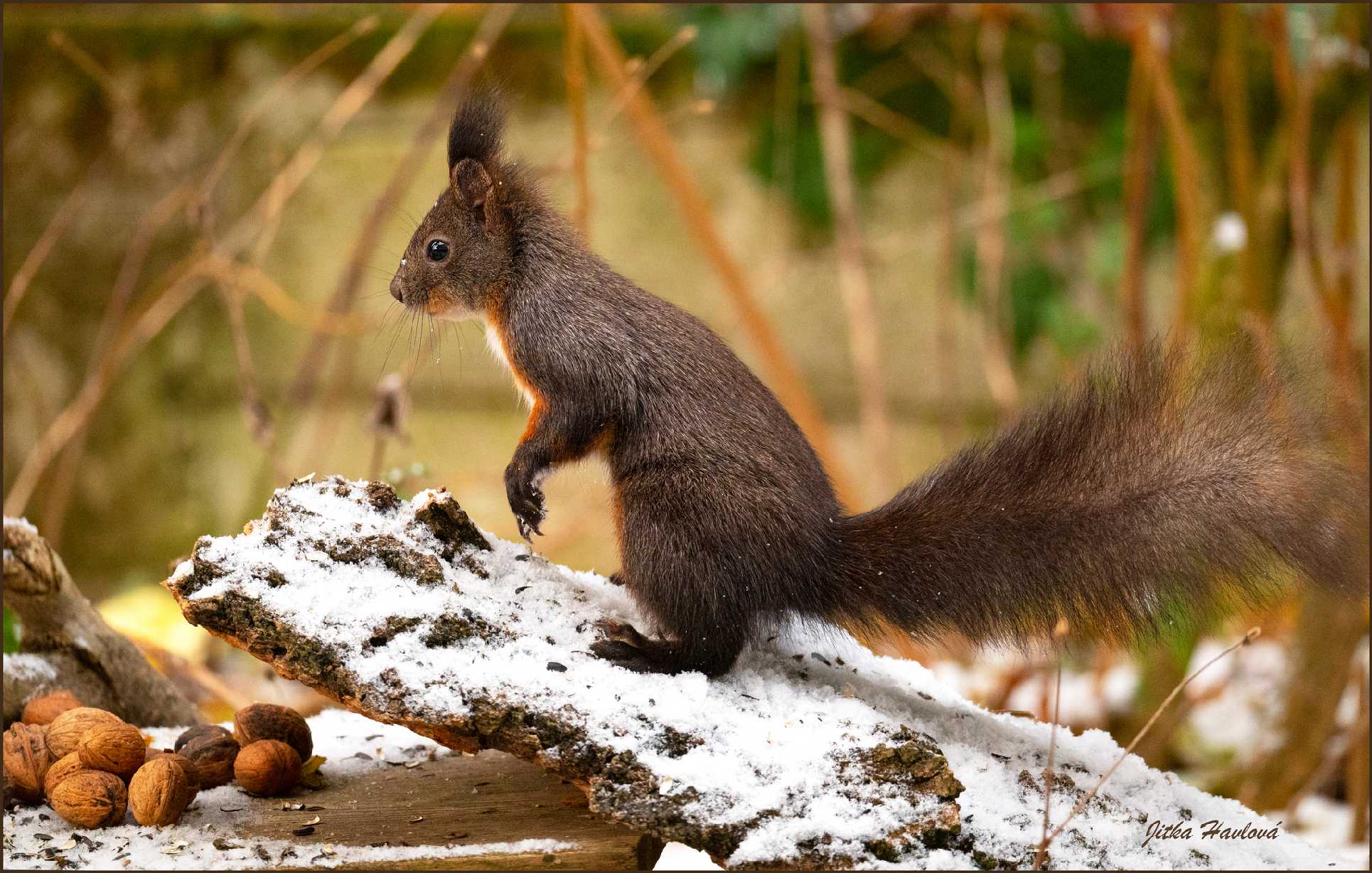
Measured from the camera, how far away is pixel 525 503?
6.35ft

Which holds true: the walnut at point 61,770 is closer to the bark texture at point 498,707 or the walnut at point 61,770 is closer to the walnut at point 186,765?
the walnut at point 186,765

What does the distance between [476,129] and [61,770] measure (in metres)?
1.16

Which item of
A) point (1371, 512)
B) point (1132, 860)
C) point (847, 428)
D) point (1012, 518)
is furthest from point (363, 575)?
point (847, 428)

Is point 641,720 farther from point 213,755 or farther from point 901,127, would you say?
point 901,127

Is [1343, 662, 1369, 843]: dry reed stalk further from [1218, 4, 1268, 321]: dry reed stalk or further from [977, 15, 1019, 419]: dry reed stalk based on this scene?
[977, 15, 1019, 419]: dry reed stalk

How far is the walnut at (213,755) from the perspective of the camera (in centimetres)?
184

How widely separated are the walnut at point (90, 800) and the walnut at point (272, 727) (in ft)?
0.72

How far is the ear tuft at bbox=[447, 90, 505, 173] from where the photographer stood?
207 centimetres

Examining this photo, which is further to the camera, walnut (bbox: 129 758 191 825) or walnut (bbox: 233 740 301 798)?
walnut (bbox: 233 740 301 798)

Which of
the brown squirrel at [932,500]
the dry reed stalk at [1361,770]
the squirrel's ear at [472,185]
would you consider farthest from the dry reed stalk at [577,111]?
the dry reed stalk at [1361,770]

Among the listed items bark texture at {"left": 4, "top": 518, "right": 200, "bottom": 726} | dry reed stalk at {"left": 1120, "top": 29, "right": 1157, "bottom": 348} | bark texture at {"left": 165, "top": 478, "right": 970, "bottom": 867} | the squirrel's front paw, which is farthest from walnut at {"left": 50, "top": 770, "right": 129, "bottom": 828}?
dry reed stalk at {"left": 1120, "top": 29, "right": 1157, "bottom": 348}

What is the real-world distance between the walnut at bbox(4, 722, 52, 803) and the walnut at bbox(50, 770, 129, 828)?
8cm

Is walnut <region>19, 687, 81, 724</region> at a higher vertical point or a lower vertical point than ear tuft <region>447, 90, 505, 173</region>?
lower

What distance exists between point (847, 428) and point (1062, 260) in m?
1.08
